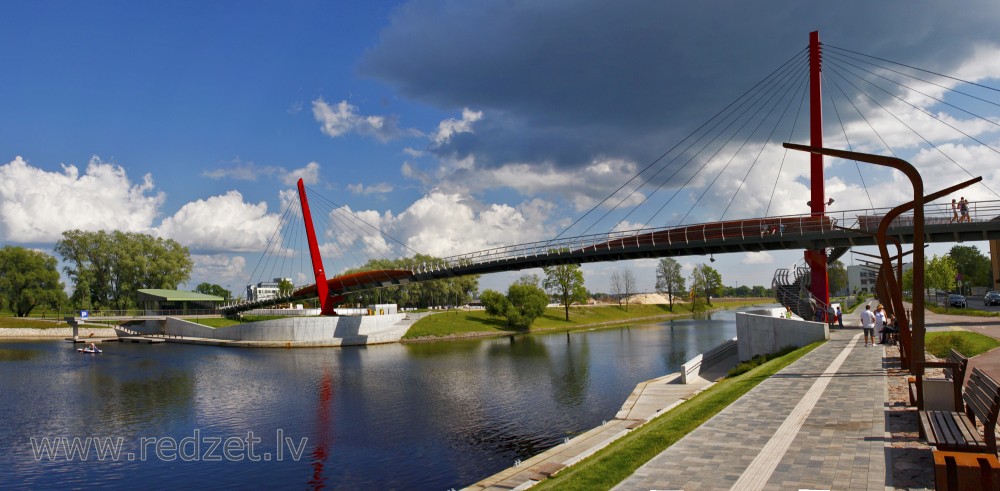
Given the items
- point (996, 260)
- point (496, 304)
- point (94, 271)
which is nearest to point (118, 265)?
point (94, 271)

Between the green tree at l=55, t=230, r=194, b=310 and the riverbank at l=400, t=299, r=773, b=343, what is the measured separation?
51.1m

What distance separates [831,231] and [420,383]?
25.9 metres

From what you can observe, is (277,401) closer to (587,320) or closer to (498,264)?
(498,264)

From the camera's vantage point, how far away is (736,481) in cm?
863

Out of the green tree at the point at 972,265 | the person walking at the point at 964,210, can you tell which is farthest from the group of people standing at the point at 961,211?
the green tree at the point at 972,265

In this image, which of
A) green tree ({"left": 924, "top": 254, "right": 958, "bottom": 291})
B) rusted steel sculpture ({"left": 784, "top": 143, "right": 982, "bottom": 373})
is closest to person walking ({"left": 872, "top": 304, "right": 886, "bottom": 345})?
rusted steel sculpture ({"left": 784, "top": 143, "right": 982, "bottom": 373})

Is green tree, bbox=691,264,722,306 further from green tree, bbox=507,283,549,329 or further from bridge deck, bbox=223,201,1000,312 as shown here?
bridge deck, bbox=223,201,1000,312

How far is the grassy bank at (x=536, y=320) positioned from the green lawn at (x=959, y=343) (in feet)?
181

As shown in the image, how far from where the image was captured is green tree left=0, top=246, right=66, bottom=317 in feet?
290

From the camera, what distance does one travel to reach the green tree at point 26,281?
8825cm

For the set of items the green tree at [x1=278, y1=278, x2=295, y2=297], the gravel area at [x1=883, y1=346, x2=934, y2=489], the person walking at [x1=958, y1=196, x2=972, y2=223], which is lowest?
the gravel area at [x1=883, y1=346, x2=934, y2=489]

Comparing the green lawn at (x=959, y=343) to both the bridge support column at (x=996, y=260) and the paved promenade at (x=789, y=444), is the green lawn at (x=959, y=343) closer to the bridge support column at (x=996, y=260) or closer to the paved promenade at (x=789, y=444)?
the paved promenade at (x=789, y=444)

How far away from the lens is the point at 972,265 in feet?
352

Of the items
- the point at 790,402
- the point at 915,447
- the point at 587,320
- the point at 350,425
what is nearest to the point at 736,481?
the point at 915,447
